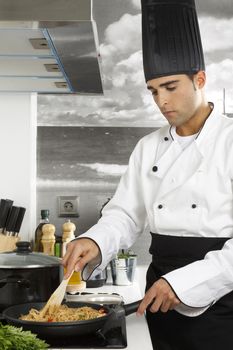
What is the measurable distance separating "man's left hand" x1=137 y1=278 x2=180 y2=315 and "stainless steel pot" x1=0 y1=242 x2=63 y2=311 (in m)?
0.28

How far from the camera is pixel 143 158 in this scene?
192 cm

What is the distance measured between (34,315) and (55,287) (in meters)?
0.21

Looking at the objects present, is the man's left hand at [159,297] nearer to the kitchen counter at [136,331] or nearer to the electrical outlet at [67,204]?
the kitchen counter at [136,331]

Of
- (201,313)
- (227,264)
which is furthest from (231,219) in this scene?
(201,313)

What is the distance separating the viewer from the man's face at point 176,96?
173 cm

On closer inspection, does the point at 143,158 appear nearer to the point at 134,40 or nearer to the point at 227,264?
the point at 227,264

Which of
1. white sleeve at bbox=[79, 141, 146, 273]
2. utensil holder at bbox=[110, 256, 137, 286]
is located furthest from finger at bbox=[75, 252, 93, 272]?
utensil holder at bbox=[110, 256, 137, 286]

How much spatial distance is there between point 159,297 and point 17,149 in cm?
137

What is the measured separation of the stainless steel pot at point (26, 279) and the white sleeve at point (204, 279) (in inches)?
12.9

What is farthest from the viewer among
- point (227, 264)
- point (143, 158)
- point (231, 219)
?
point (143, 158)

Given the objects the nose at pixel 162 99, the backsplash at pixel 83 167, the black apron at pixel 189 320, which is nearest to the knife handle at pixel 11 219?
the backsplash at pixel 83 167

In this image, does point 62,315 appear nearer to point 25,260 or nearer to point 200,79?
point 25,260

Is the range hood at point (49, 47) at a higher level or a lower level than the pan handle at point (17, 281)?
higher

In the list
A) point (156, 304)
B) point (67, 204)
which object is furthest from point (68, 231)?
point (156, 304)
